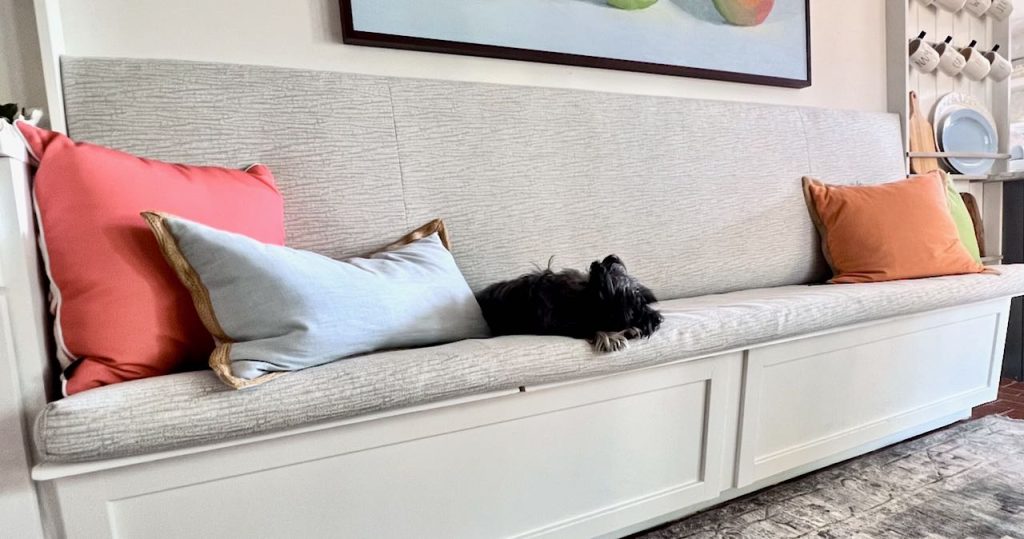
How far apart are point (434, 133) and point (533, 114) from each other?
0.31 meters

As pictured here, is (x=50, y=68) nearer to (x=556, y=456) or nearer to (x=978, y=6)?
(x=556, y=456)

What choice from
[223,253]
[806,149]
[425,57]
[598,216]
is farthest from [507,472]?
[806,149]

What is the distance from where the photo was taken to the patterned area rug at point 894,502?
4.27 ft

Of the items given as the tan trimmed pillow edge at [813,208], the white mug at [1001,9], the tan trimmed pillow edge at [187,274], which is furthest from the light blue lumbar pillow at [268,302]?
the white mug at [1001,9]

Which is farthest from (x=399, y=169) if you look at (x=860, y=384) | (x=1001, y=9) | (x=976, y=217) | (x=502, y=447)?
(x=1001, y=9)

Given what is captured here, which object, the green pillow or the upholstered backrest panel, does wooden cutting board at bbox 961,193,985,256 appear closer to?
the green pillow

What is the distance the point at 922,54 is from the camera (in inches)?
97.9

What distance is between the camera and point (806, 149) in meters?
2.09

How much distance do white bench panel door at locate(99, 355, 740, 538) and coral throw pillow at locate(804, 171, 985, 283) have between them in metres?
0.85

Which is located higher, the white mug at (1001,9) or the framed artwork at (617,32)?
the white mug at (1001,9)

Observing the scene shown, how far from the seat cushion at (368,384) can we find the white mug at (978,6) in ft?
7.35

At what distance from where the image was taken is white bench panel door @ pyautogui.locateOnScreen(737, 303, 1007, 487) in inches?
53.9

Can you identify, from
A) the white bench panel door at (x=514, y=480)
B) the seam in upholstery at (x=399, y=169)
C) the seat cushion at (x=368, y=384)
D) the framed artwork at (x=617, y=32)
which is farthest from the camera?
the framed artwork at (x=617, y=32)

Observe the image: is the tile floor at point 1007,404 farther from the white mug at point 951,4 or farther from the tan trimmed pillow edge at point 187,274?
the tan trimmed pillow edge at point 187,274
